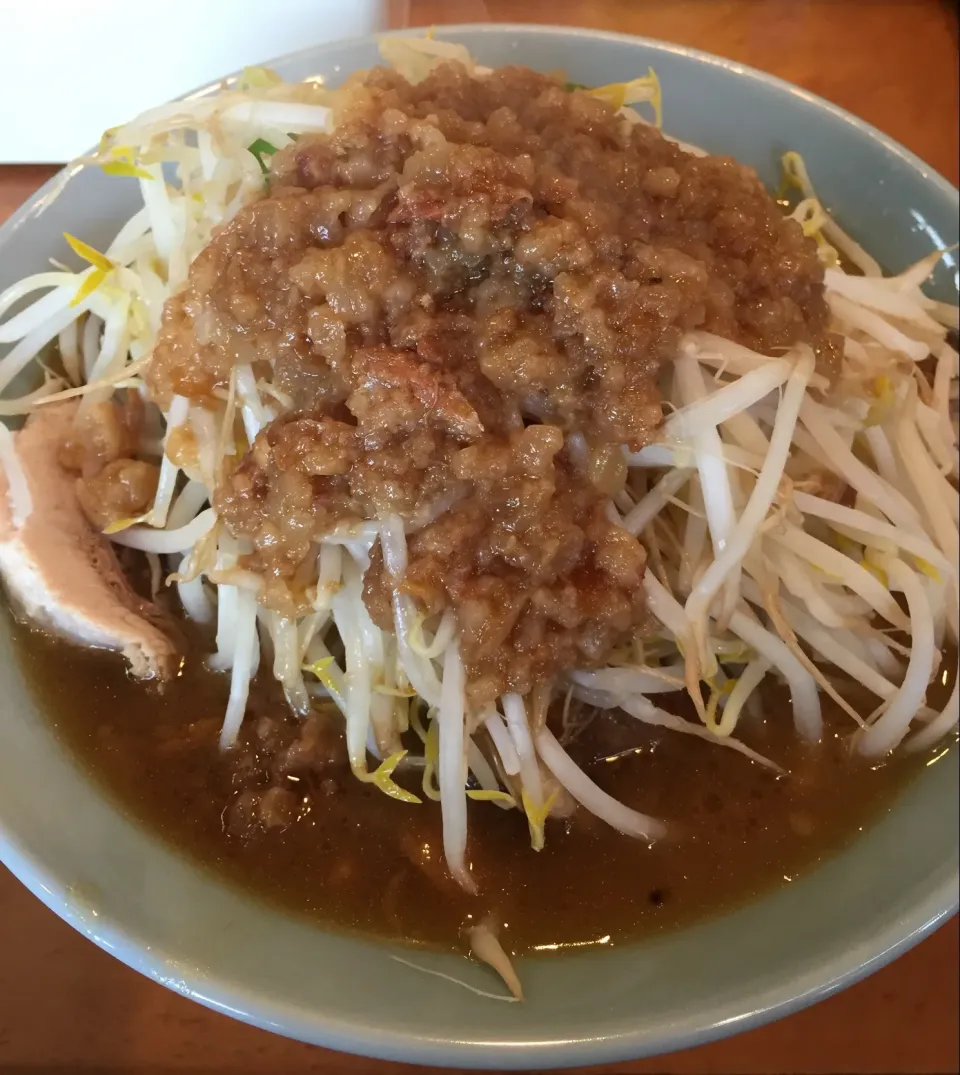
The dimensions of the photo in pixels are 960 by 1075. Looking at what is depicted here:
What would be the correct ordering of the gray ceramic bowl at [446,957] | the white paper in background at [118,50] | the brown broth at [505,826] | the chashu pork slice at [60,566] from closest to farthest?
1. the gray ceramic bowl at [446,957]
2. the brown broth at [505,826]
3. the chashu pork slice at [60,566]
4. the white paper in background at [118,50]

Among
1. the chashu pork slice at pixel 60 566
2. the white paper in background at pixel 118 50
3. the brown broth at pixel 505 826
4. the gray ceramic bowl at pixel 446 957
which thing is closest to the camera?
the gray ceramic bowl at pixel 446 957

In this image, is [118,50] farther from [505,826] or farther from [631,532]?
[505,826]

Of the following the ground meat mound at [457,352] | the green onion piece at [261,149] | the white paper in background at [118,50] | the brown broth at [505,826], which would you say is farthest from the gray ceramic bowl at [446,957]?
the white paper in background at [118,50]

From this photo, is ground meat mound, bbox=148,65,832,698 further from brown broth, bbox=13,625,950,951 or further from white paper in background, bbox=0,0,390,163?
white paper in background, bbox=0,0,390,163

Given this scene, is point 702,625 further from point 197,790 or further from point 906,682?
point 197,790

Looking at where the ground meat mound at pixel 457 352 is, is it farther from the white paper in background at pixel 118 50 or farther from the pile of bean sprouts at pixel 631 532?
the white paper in background at pixel 118 50

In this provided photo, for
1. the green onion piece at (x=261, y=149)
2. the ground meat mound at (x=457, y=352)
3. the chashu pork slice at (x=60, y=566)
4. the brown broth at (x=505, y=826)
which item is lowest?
the brown broth at (x=505, y=826)

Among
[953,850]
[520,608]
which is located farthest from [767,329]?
[953,850]

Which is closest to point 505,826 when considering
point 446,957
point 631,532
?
point 446,957
